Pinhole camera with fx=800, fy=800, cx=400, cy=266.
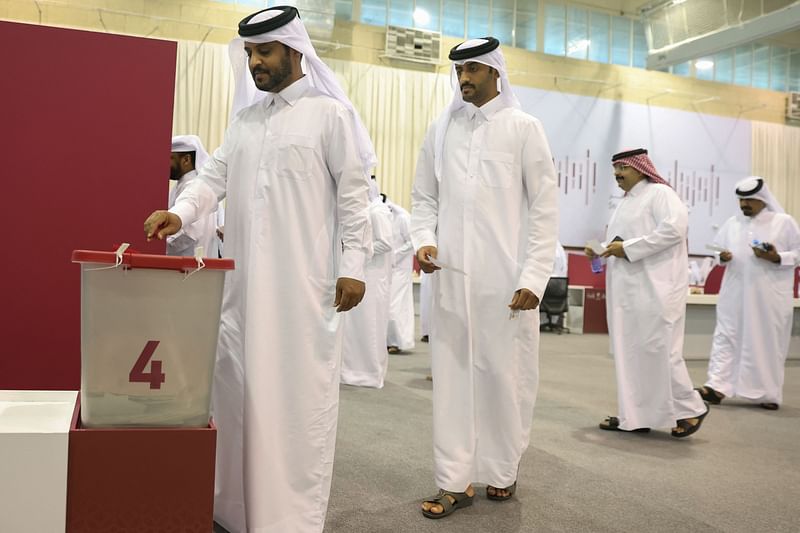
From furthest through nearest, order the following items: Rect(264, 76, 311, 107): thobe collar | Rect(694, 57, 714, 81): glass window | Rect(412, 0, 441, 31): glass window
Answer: Rect(694, 57, 714, 81): glass window → Rect(412, 0, 441, 31): glass window → Rect(264, 76, 311, 107): thobe collar

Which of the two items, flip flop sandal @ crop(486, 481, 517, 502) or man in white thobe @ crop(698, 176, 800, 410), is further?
man in white thobe @ crop(698, 176, 800, 410)

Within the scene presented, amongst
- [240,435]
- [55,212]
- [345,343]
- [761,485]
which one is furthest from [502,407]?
[345,343]

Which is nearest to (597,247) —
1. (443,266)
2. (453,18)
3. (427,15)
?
(443,266)

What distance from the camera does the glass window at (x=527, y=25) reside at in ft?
44.8

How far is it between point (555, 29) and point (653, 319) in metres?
10.9

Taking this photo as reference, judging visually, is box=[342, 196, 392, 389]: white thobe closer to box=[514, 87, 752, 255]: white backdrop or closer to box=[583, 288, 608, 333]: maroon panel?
box=[583, 288, 608, 333]: maroon panel

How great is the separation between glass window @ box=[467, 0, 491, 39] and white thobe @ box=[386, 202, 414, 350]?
7.15 meters

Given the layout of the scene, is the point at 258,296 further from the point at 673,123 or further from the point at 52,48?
the point at 673,123

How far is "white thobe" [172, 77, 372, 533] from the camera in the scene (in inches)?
85.6

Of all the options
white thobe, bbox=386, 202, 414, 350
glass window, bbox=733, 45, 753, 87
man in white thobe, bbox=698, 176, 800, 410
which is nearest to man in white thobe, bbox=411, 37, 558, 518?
man in white thobe, bbox=698, 176, 800, 410

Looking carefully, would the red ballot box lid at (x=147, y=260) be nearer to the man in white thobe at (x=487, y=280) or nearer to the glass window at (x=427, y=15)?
the man in white thobe at (x=487, y=280)

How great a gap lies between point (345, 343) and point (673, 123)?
36.6 feet

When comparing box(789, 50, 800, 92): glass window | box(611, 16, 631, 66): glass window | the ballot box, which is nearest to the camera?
the ballot box

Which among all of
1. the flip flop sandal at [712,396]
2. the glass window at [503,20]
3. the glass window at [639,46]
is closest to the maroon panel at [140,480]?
the flip flop sandal at [712,396]
